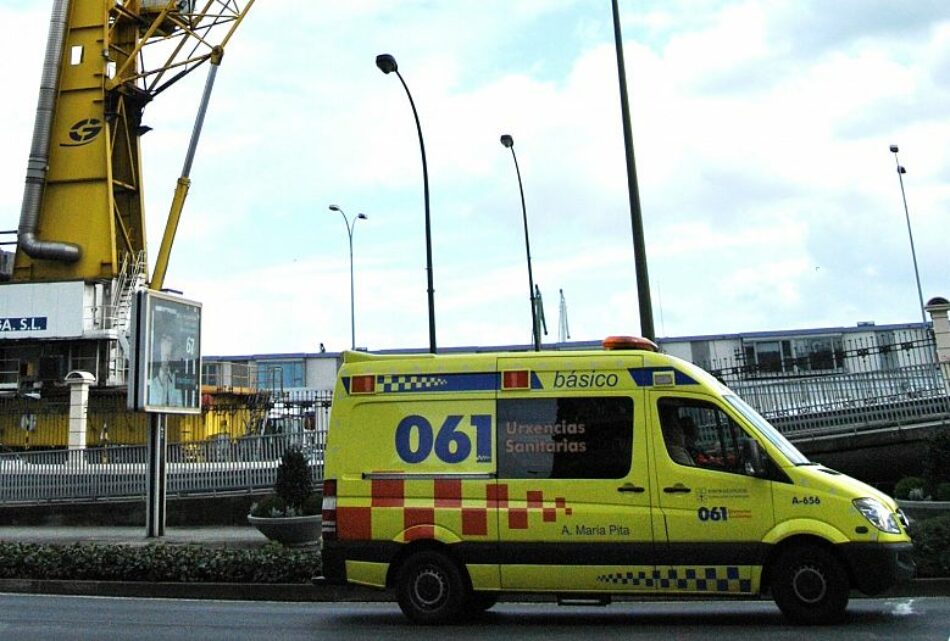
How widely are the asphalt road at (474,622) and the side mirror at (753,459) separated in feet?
4.39

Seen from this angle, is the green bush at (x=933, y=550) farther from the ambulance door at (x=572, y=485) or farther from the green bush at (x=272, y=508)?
the green bush at (x=272, y=508)

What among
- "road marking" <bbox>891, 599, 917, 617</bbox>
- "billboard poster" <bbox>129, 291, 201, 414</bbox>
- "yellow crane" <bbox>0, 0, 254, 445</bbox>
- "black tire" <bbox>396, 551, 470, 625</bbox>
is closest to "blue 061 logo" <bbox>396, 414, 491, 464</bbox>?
"black tire" <bbox>396, 551, 470, 625</bbox>

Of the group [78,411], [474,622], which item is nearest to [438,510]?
[474,622]

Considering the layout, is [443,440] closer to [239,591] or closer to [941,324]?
[239,591]

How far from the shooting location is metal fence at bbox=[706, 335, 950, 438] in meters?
17.1

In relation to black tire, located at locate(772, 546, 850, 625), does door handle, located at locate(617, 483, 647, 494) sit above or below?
above

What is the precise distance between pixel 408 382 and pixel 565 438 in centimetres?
166

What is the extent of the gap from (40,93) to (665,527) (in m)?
41.5

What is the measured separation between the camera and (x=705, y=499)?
796cm

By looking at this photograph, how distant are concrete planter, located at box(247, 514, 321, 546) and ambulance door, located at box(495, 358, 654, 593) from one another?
6.68m

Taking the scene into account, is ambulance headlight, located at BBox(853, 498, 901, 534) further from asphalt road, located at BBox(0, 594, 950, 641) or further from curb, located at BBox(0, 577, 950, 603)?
curb, located at BBox(0, 577, 950, 603)

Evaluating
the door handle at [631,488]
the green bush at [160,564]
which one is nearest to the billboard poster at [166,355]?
the green bush at [160,564]

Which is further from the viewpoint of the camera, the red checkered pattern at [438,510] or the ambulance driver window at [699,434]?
the red checkered pattern at [438,510]

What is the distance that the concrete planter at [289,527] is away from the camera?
555 inches
